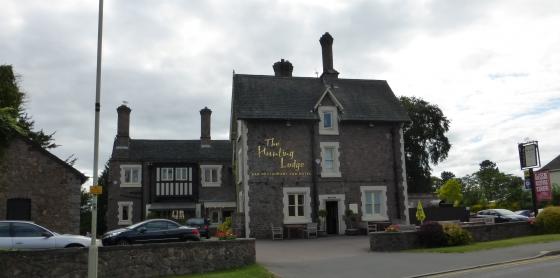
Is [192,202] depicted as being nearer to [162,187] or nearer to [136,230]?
[162,187]

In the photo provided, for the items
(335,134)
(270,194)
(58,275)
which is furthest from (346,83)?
(58,275)

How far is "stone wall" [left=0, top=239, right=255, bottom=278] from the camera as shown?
15.1m

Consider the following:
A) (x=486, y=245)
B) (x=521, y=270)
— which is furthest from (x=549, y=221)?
(x=521, y=270)

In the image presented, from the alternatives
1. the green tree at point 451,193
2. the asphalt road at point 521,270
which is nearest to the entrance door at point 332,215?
A: the asphalt road at point 521,270

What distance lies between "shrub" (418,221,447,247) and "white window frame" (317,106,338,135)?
11504mm

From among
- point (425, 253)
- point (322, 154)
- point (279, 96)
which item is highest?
point (279, 96)

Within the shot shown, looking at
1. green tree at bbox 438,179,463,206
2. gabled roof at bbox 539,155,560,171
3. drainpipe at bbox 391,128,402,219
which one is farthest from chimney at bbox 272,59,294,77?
gabled roof at bbox 539,155,560,171

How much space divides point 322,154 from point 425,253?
504 inches

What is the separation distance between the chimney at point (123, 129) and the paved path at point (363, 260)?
91.4 feet

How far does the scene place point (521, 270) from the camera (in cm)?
1496

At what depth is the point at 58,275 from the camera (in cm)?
1530

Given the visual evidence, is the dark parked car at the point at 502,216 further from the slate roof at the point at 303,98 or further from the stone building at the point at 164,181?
the stone building at the point at 164,181

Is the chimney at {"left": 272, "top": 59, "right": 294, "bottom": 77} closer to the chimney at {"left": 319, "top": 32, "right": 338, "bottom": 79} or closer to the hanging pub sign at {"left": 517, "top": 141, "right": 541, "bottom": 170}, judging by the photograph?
the chimney at {"left": 319, "top": 32, "right": 338, "bottom": 79}

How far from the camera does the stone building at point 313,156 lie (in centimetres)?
3070
